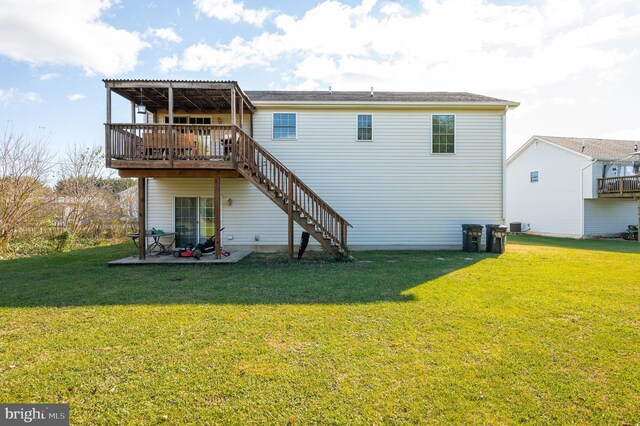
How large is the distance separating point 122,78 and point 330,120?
259 inches

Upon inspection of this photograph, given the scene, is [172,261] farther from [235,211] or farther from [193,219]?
[235,211]

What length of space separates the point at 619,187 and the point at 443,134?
12334mm

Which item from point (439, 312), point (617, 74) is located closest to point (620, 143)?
point (617, 74)

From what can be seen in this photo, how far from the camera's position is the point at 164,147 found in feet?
27.9

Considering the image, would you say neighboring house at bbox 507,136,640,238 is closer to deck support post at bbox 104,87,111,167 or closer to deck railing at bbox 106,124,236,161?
deck railing at bbox 106,124,236,161

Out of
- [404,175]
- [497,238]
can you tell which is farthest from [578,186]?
[404,175]

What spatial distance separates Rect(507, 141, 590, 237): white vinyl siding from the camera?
57.0ft

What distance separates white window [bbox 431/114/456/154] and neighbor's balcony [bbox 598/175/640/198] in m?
11.8

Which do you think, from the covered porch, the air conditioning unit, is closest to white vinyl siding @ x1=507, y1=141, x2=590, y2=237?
the air conditioning unit

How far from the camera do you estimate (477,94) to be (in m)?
12.6

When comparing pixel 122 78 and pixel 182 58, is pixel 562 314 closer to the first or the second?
pixel 122 78

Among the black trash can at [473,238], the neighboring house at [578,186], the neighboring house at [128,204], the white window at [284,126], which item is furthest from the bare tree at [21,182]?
the neighboring house at [578,186]

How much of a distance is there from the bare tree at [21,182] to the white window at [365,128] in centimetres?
1278

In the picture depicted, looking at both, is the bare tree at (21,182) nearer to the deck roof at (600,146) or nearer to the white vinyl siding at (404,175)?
the white vinyl siding at (404,175)
